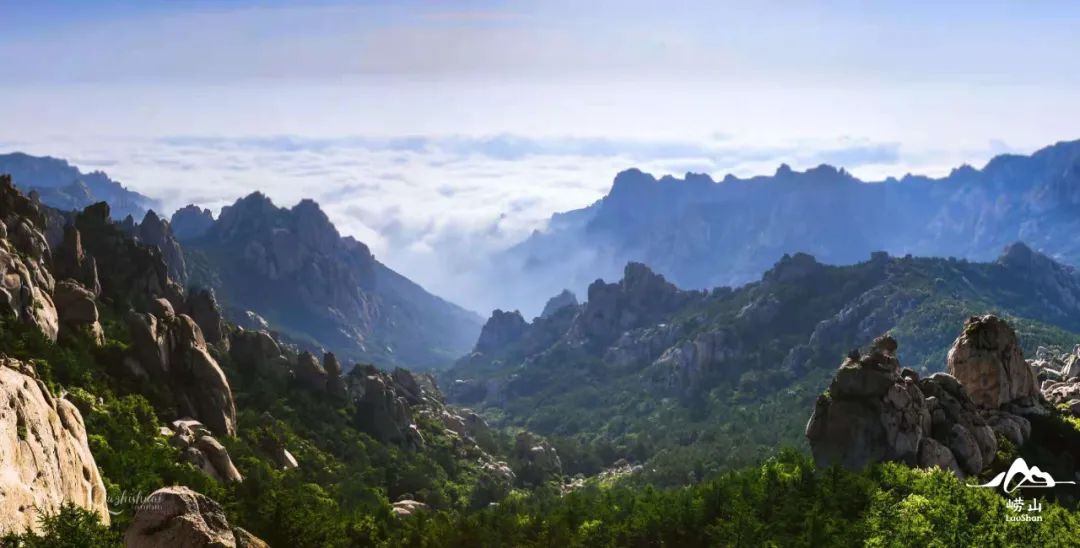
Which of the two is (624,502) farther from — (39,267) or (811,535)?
(39,267)

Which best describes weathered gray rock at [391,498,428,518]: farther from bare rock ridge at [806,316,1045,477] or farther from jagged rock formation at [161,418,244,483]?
bare rock ridge at [806,316,1045,477]

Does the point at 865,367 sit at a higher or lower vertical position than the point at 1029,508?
higher

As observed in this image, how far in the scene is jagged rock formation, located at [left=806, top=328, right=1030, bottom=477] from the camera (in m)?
111

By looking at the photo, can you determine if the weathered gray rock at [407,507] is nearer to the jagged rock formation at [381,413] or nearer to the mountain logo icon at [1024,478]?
the jagged rock formation at [381,413]

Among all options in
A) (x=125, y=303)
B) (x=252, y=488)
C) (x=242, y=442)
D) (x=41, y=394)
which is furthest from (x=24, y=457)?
(x=125, y=303)

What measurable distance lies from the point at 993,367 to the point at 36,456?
116733mm

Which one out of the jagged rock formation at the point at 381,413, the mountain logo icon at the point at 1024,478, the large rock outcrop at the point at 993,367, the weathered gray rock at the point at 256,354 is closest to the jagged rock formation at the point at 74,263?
the weathered gray rock at the point at 256,354

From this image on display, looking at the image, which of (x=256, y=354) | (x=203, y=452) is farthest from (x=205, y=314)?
(x=203, y=452)

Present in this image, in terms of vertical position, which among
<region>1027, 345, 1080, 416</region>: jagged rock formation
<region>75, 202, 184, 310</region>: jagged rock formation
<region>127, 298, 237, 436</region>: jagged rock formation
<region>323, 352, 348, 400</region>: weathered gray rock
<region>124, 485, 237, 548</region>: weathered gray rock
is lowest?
<region>323, 352, 348, 400</region>: weathered gray rock

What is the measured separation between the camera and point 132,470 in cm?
9038

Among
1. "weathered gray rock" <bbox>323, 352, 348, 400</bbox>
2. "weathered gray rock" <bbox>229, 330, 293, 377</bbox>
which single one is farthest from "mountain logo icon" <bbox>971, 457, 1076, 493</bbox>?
"weathered gray rock" <bbox>229, 330, 293, 377</bbox>

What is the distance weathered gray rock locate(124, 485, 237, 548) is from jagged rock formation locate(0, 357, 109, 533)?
12.4 meters

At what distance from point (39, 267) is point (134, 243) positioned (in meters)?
47.6

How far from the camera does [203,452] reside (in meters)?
107
